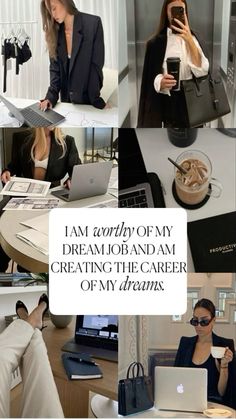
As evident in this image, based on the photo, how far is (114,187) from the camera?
6.21 ft

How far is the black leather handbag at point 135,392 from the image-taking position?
192 cm

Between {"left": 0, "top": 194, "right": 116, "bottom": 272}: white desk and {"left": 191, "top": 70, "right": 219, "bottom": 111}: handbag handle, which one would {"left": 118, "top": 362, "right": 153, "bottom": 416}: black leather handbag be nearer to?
{"left": 0, "top": 194, "right": 116, "bottom": 272}: white desk

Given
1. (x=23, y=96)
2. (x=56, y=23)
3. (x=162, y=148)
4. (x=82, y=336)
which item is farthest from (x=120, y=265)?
(x=56, y=23)

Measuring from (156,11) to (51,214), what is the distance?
2.23ft

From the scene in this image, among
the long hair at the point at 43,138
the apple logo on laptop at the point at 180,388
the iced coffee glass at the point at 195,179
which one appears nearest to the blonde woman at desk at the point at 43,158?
the long hair at the point at 43,138

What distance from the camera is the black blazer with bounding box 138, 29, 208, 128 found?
1.84 metres

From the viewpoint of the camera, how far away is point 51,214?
→ 6.23 feet

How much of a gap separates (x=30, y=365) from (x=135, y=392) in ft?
1.10

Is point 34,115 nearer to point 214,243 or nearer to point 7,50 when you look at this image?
point 7,50

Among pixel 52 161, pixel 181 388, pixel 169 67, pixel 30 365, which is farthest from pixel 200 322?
pixel 169 67

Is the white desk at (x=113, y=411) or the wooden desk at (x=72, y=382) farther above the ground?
the wooden desk at (x=72, y=382)

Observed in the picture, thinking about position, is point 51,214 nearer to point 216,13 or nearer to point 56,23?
point 56,23

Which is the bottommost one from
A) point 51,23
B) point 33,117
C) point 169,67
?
point 33,117

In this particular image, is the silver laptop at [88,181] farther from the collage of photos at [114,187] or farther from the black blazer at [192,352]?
the black blazer at [192,352]
